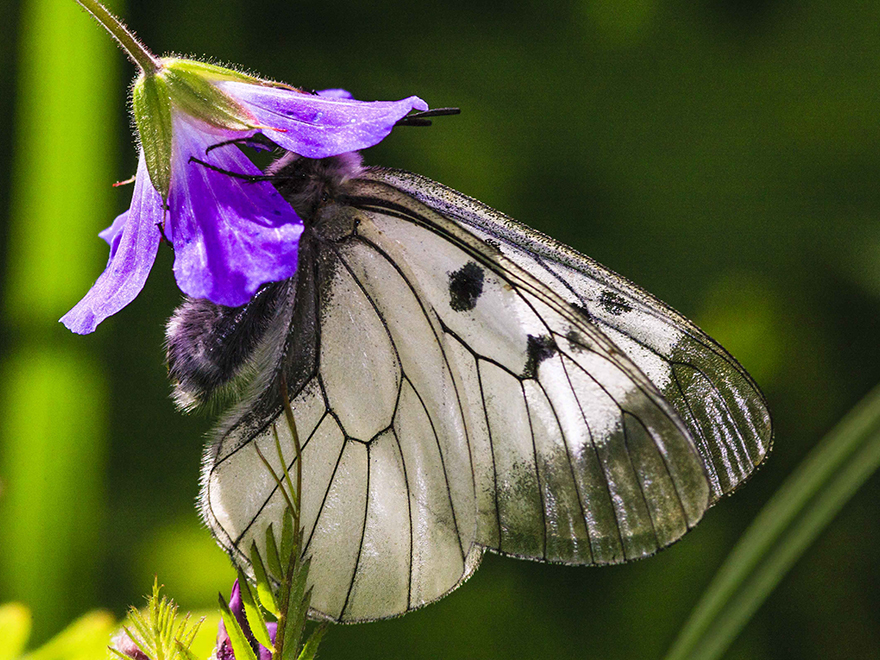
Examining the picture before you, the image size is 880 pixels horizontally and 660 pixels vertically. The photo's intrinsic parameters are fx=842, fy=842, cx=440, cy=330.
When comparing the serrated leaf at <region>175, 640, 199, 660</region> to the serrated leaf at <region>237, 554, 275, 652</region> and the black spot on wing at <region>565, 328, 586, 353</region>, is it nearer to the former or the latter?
the serrated leaf at <region>237, 554, 275, 652</region>

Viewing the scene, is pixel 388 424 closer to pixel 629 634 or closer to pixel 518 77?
pixel 629 634

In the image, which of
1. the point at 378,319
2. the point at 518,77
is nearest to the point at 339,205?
the point at 378,319

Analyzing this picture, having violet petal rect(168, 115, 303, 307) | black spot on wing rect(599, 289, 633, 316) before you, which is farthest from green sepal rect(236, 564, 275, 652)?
black spot on wing rect(599, 289, 633, 316)

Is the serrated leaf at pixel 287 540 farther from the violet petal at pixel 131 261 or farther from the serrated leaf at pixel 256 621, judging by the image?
the violet petal at pixel 131 261

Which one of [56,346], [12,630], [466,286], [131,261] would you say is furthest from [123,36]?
[56,346]

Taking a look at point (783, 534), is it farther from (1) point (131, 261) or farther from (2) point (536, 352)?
(1) point (131, 261)

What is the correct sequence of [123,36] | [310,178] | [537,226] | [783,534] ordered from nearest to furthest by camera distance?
[123,36]
[310,178]
[783,534]
[537,226]
